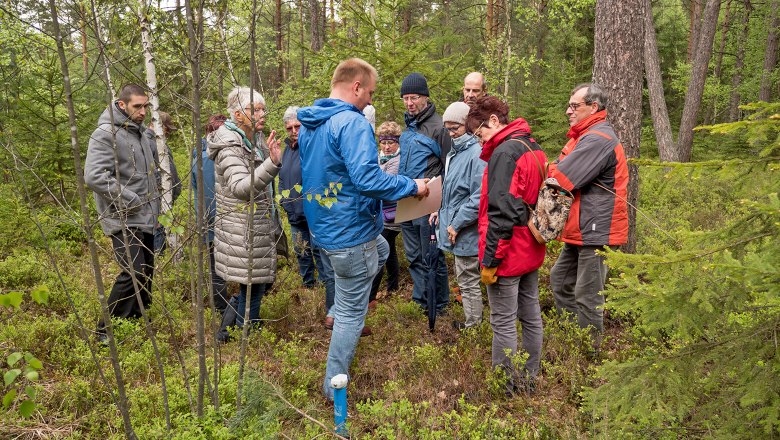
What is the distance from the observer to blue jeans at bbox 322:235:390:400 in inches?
136

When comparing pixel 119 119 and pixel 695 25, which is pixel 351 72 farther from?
pixel 695 25

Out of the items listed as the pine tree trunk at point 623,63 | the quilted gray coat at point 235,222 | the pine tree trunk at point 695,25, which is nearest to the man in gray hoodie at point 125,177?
the quilted gray coat at point 235,222

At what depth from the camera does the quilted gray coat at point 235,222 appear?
393 cm

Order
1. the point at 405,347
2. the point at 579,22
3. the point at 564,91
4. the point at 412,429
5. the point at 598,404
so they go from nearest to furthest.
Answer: the point at 598,404 < the point at 412,429 < the point at 405,347 < the point at 564,91 < the point at 579,22

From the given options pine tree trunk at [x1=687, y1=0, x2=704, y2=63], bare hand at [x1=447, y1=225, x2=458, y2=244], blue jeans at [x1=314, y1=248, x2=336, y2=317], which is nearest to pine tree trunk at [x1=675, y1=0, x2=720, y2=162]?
pine tree trunk at [x1=687, y1=0, x2=704, y2=63]

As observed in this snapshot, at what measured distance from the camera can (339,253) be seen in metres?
3.41

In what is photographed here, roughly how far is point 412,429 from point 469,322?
5.89ft

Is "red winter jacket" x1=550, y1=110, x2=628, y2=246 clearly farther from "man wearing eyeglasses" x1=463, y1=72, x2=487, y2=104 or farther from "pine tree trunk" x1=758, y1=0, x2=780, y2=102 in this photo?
"pine tree trunk" x1=758, y1=0, x2=780, y2=102

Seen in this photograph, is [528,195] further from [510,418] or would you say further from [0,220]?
[0,220]

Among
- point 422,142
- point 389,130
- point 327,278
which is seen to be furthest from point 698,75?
point 327,278

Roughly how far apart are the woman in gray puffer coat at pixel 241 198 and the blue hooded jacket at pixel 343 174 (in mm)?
409

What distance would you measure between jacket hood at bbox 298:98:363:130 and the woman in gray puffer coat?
1.22 feet

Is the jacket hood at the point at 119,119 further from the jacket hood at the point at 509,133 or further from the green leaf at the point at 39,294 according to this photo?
the green leaf at the point at 39,294

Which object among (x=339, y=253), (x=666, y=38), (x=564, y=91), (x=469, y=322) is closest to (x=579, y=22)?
(x=564, y=91)
